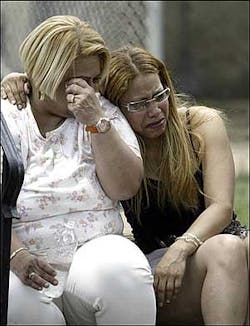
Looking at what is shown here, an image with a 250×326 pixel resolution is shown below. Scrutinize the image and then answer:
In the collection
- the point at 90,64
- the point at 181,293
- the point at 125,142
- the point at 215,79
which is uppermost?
the point at 90,64

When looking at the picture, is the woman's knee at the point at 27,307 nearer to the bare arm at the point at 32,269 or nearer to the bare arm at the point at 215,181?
the bare arm at the point at 32,269

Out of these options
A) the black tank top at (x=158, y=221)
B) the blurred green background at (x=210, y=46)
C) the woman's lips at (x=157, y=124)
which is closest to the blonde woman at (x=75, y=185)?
the woman's lips at (x=157, y=124)

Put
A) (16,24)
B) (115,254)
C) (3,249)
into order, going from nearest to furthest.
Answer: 1. (3,249)
2. (115,254)
3. (16,24)

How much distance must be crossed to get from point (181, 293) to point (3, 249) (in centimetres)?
91

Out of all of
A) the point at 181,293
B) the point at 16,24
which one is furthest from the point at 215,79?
the point at 181,293

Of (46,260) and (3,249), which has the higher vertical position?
(3,249)

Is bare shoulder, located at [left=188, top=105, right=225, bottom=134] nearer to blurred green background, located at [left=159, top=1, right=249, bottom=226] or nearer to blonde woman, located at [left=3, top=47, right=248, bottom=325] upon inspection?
blonde woman, located at [left=3, top=47, right=248, bottom=325]

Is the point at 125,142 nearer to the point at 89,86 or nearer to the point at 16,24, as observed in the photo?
the point at 89,86

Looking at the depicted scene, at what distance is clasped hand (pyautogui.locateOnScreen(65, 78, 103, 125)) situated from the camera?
3703 millimetres

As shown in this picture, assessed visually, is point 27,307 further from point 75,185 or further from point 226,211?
point 226,211

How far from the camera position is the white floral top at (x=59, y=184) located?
147 inches

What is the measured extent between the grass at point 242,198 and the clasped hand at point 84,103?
8.86 ft

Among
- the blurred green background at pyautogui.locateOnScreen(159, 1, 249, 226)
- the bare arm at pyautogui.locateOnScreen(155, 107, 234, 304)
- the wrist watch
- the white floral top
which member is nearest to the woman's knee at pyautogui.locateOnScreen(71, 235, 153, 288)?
the white floral top

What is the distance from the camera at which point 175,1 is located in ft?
47.5
